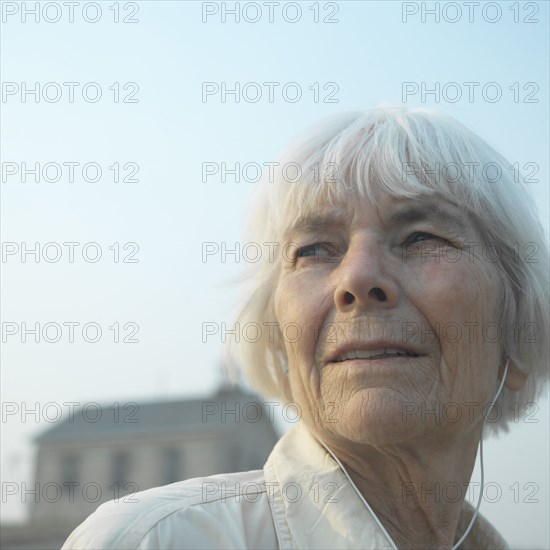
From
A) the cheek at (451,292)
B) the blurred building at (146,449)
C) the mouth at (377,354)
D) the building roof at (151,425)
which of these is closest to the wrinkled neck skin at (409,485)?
the mouth at (377,354)

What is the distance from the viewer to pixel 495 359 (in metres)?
2.24

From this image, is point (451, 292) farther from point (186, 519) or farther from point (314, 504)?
point (186, 519)

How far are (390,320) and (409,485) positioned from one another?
0.50 m

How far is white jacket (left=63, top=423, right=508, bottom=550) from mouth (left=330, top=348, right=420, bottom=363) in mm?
307

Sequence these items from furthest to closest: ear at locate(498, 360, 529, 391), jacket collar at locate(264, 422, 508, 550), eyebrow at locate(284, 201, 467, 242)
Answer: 1. ear at locate(498, 360, 529, 391)
2. eyebrow at locate(284, 201, 467, 242)
3. jacket collar at locate(264, 422, 508, 550)

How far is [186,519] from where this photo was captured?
1.67 metres

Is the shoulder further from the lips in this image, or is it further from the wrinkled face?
the lips

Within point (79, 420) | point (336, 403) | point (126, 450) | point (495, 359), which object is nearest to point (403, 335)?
point (336, 403)

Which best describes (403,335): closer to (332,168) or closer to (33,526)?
(332,168)

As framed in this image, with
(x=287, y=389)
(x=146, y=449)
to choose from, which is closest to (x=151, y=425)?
(x=146, y=449)

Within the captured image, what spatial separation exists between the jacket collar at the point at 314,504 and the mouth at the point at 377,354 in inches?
12.1

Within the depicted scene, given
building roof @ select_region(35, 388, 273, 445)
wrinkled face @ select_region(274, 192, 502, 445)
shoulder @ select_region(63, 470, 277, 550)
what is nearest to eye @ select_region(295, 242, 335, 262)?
wrinkled face @ select_region(274, 192, 502, 445)

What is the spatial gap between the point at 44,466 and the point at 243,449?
1522 centimetres

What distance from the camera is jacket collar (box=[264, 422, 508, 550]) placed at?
1.77 metres
